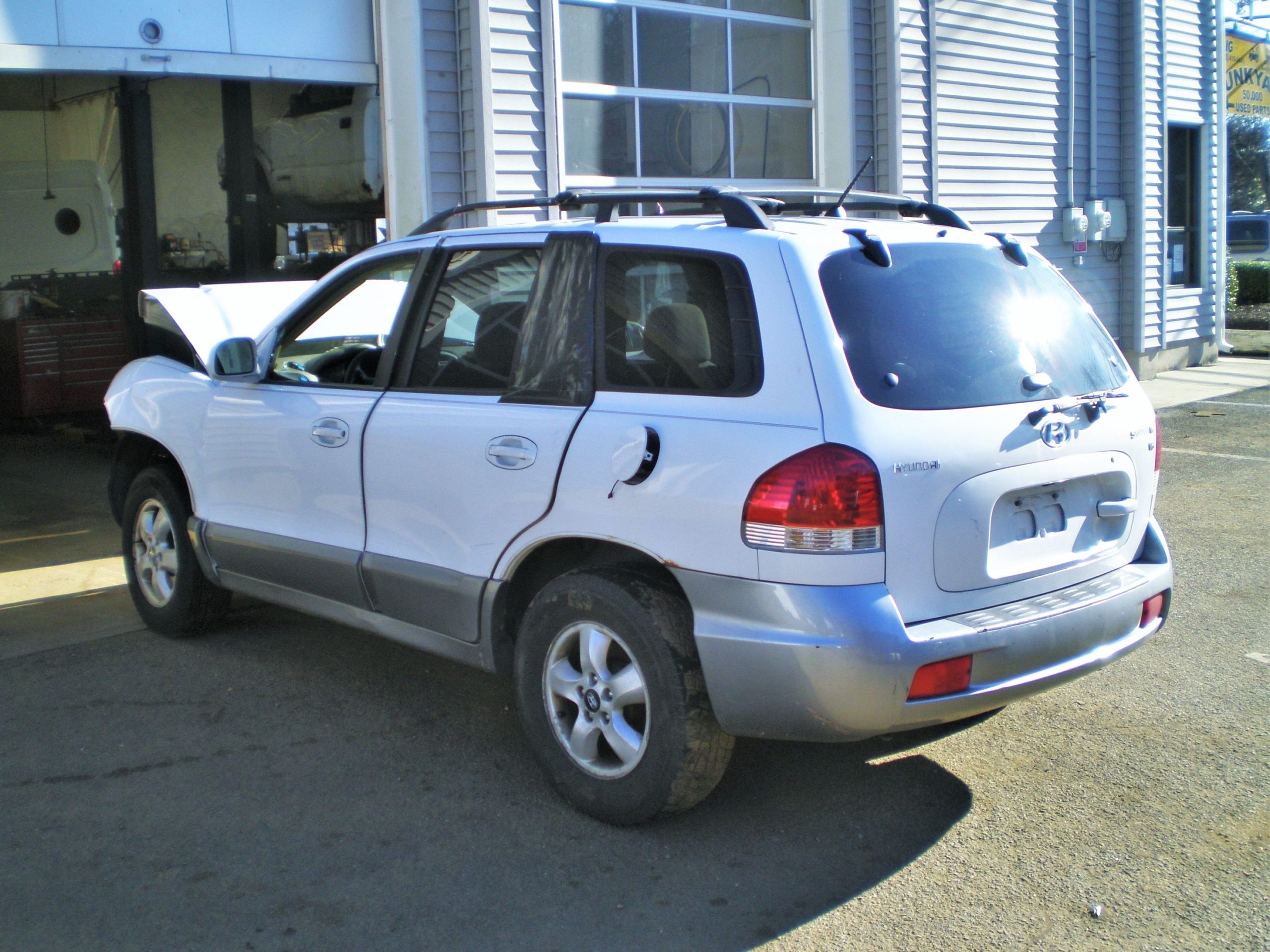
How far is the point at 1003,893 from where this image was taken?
330cm

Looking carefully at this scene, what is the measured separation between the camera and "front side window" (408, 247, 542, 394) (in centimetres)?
407

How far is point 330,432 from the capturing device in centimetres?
455

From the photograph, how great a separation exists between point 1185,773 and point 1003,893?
3.58 ft

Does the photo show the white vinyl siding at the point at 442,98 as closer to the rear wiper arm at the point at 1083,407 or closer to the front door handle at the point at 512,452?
the front door handle at the point at 512,452

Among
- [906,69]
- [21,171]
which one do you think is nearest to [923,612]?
[906,69]

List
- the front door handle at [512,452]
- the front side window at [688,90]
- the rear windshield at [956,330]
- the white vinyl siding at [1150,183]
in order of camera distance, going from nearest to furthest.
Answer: the rear windshield at [956,330]
the front door handle at [512,452]
the front side window at [688,90]
the white vinyl siding at [1150,183]

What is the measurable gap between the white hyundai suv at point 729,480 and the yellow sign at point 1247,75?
671 inches

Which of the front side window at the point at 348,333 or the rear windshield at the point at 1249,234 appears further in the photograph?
the rear windshield at the point at 1249,234

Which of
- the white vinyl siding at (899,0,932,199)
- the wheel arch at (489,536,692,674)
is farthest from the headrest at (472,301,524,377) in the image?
the white vinyl siding at (899,0,932,199)

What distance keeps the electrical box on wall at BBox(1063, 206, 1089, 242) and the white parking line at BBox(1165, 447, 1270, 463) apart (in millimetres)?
4529

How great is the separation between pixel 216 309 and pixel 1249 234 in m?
29.9

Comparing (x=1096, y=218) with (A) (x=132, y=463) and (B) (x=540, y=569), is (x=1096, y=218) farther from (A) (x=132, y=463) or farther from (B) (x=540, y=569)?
(B) (x=540, y=569)

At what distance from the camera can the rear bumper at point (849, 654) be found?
3.18m

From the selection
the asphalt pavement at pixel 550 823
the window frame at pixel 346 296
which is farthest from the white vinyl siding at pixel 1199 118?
the window frame at pixel 346 296
